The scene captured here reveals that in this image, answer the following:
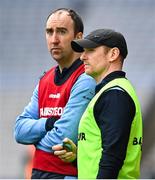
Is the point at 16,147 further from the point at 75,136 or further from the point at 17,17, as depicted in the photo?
the point at 75,136

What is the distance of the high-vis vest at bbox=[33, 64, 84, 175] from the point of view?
2.73 metres

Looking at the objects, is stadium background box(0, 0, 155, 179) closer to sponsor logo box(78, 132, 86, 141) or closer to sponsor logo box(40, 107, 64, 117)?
sponsor logo box(40, 107, 64, 117)

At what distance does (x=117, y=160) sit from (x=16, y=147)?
513cm

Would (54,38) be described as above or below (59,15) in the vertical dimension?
below

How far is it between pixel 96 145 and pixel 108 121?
12 centimetres

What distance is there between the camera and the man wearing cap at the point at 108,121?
2.37m

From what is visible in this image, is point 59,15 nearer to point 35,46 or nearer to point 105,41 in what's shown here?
point 105,41

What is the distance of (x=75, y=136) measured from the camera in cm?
270

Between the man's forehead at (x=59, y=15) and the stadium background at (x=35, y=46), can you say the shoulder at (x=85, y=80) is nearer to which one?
the man's forehead at (x=59, y=15)

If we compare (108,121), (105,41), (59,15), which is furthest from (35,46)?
(108,121)

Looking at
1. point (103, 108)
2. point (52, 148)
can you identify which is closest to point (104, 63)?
point (103, 108)

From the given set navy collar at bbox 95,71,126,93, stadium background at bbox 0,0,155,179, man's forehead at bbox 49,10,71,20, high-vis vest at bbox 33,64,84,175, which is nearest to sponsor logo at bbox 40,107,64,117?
high-vis vest at bbox 33,64,84,175

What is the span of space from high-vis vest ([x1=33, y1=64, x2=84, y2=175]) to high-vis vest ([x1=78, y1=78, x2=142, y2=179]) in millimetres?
228

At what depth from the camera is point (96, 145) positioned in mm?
2445
